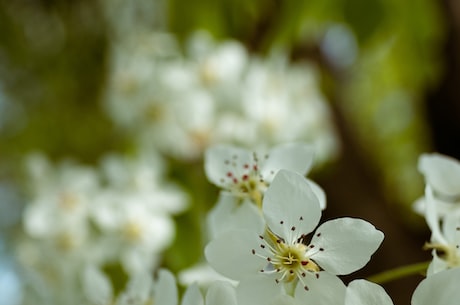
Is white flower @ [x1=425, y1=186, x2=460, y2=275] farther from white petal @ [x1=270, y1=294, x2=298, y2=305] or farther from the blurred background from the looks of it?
the blurred background

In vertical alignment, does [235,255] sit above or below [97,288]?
above

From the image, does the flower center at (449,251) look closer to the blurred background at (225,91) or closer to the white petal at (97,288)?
the white petal at (97,288)

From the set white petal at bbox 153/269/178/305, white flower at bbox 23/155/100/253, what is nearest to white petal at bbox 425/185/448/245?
white petal at bbox 153/269/178/305

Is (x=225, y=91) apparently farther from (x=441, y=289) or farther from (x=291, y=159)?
(x=441, y=289)

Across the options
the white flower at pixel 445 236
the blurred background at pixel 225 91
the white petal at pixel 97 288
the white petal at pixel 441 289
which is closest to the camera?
the white petal at pixel 441 289

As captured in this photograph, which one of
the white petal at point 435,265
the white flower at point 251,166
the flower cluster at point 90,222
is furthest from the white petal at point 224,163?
the flower cluster at point 90,222

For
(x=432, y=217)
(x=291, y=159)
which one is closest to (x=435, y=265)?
(x=432, y=217)
